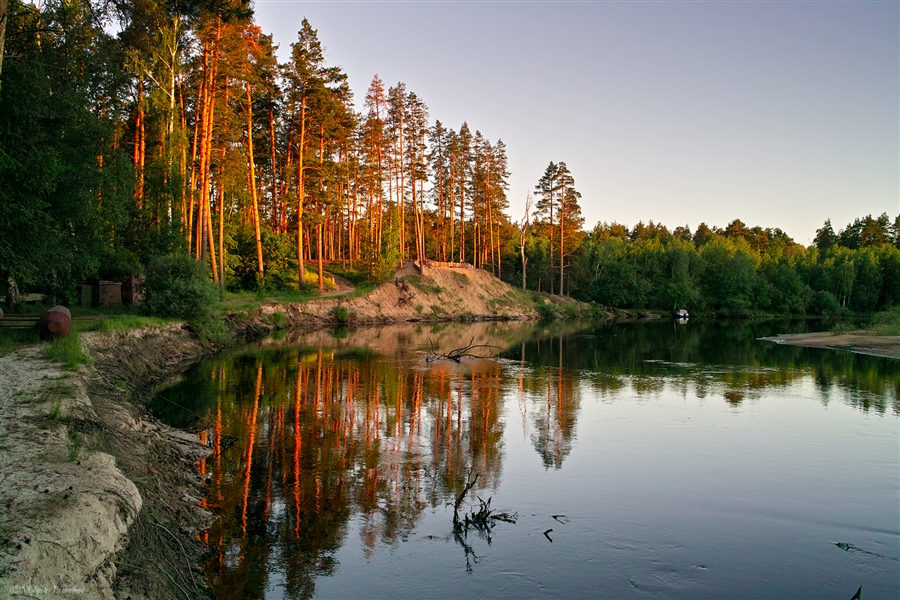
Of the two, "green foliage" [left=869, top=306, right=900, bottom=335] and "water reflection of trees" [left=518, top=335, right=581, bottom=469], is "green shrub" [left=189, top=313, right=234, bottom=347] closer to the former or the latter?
"water reflection of trees" [left=518, top=335, right=581, bottom=469]

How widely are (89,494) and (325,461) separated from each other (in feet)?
19.5

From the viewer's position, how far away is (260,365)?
1014 inches

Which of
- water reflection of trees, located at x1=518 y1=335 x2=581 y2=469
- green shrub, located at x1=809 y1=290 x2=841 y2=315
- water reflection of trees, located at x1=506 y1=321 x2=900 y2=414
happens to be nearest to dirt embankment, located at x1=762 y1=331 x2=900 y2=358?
water reflection of trees, located at x1=506 y1=321 x2=900 y2=414

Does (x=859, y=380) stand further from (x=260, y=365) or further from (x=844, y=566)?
(x=260, y=365)

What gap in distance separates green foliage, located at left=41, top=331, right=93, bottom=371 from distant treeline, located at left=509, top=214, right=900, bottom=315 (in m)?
72.1

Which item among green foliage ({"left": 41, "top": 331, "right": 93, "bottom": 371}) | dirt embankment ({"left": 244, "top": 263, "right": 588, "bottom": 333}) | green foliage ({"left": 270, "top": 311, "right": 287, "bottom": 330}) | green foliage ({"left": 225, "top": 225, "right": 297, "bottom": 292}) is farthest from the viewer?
dirt embankment ({"left": 244, "top": 263, "right": 588, "bottom": 333})

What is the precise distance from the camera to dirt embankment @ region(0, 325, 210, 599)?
18.1 ft

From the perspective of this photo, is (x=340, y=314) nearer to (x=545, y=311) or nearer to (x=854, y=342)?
(x=545, y=311)

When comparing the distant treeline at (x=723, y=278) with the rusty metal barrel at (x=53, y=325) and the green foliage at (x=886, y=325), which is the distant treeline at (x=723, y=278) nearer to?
the green foliage at (x=886, y=325)

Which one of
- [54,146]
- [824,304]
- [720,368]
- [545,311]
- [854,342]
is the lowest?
[720,368]

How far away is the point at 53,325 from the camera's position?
1681 cm

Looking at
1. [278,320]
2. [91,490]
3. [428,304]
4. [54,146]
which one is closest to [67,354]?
[54,146]

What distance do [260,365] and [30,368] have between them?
41.7ft

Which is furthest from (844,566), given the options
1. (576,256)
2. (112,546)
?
(576,256)
